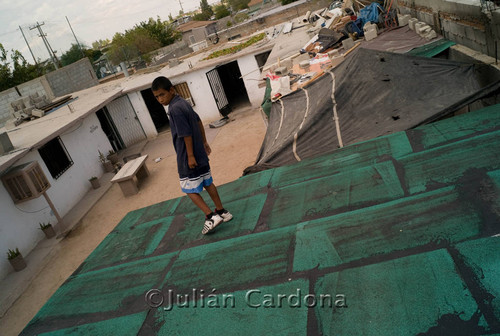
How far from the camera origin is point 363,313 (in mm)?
2230

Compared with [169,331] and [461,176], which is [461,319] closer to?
[461,176]

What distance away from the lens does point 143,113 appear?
1727 centimetres

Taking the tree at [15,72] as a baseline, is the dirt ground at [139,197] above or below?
below

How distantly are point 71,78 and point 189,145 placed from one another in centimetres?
2149

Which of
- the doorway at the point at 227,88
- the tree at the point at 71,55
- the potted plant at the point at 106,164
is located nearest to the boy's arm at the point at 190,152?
the potted plant at the point at 106,164

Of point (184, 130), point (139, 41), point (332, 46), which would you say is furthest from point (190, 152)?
point (139, 41)

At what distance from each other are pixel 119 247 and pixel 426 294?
366 centimetres

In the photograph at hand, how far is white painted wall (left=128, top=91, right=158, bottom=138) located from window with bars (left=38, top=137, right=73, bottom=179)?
5553 millimetres

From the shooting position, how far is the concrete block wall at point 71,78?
2042 centimetres

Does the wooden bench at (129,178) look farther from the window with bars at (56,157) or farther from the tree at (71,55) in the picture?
the tree at (71,55)

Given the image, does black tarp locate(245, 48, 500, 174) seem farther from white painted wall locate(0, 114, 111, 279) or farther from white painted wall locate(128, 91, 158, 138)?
white painted wall locate(128, 91, 158, 138)

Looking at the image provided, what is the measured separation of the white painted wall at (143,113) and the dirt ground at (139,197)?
81 cm

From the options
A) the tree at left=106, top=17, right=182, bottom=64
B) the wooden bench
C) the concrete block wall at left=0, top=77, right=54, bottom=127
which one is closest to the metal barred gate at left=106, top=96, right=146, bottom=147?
the concrete block wall at left=0, top=77, right=54, bottom=127

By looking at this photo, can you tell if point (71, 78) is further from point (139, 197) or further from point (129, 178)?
point (139, 197)
